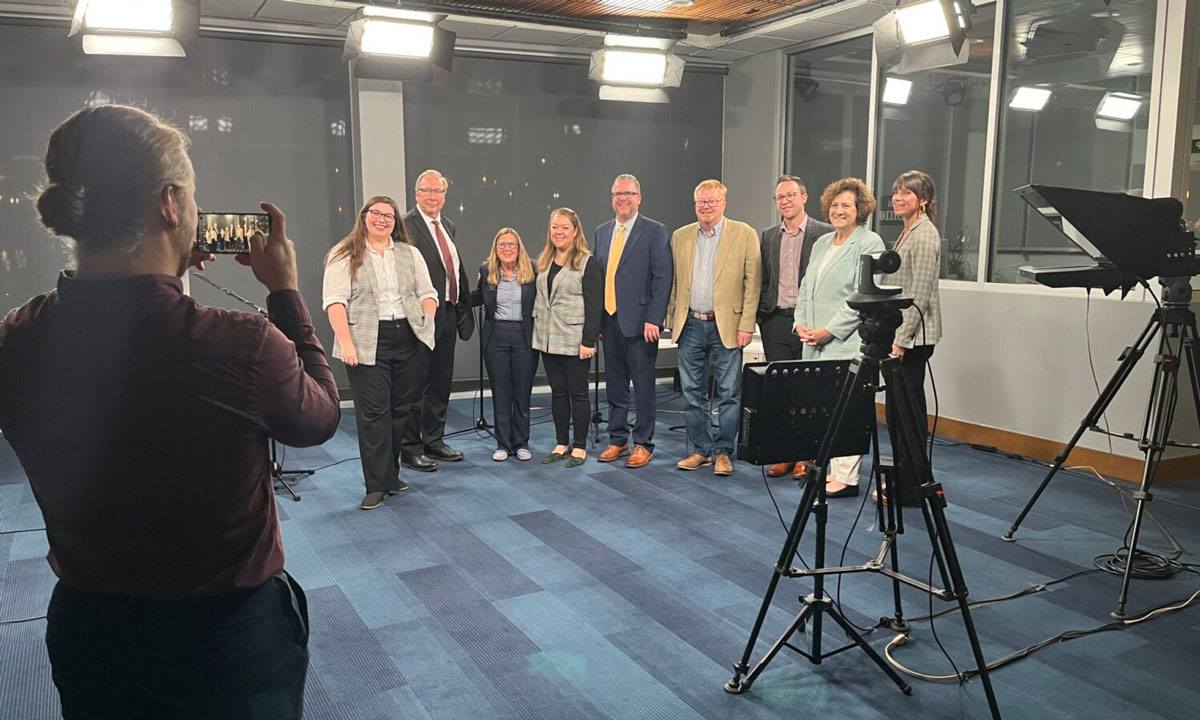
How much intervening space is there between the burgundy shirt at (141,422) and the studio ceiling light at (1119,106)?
5.14 m

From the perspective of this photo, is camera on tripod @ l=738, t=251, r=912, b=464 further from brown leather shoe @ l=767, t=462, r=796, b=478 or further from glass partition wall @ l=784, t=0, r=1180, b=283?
glass partition wall @ l=784, t=0, r=1180, b=283

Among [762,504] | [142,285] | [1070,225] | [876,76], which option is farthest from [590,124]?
[142,285]

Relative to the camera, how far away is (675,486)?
15.1 feet

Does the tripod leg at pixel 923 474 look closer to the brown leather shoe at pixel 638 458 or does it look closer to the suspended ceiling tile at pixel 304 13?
the brown leather shoe at pixel 638 458

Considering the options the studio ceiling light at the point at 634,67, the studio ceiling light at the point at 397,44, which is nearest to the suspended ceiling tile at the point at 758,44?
the studio ceiling light at the point at 634,67

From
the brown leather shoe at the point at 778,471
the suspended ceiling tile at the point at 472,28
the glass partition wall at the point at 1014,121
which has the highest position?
the suspended ceiling tile at the point at 472,28

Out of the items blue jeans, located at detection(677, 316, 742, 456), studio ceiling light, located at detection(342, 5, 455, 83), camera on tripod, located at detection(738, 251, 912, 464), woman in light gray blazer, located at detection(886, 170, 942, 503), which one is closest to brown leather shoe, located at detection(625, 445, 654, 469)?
blue jeans, located at detection(677, 316, 742, 456)

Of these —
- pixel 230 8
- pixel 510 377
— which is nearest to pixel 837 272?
pixel 510 377

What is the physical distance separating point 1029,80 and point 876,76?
1.30 meters

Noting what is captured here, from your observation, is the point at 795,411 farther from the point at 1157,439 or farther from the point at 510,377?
the point at 510,377

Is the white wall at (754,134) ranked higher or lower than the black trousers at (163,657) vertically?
higher

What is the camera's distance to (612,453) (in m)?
5.09

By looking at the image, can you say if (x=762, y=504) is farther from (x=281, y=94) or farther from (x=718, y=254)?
(x=281, y=94)

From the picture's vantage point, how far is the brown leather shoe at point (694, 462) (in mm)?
4898
